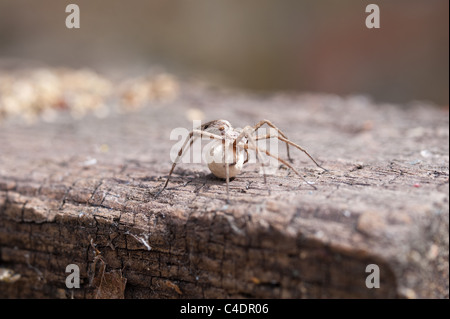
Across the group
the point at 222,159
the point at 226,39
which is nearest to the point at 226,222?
the point at 222,159

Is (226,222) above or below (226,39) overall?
below

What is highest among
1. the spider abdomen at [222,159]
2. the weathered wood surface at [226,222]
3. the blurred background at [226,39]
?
the blurred background at [226,39]

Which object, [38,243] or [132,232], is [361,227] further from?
[38,243]

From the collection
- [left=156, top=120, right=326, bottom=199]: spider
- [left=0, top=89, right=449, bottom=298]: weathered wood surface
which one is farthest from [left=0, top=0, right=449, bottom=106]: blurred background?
[left=156, top=120, right=326, bottom=199]: spider

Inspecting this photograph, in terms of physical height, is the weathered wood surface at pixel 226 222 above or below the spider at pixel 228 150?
below

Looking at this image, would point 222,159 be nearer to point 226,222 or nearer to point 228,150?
point 228,150

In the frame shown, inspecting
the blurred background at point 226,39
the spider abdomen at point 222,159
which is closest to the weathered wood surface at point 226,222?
the spider abdomen at point 222,159

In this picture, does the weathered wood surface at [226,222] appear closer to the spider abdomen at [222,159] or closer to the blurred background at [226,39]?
the spider abdomen at [222,159]
